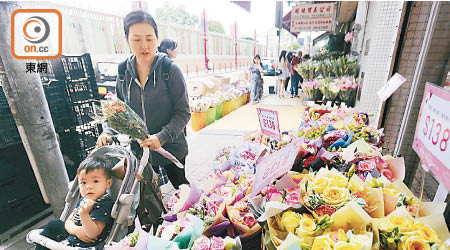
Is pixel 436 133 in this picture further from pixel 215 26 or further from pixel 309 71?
pixel 215 26

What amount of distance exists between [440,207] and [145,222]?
1.66m

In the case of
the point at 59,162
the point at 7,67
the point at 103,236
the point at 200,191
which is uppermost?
the point at 7,67

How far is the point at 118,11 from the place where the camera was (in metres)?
12.9

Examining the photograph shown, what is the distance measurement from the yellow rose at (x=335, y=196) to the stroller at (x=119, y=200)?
46.4 inches

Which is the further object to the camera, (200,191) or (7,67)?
(7,67)

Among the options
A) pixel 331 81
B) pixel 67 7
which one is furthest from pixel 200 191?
pixel 67 7

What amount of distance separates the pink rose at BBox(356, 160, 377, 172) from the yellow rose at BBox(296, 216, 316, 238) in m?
0.47

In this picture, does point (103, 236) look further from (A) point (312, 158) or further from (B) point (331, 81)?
(B) point (331, 81)

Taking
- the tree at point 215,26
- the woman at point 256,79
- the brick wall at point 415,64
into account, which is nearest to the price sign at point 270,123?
the brick wall at point 415,64

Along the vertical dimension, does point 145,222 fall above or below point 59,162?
below

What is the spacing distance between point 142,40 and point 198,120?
3313 mm

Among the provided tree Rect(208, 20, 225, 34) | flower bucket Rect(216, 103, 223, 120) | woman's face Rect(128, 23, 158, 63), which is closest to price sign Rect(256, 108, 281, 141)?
woman's face Rect(128, 23, 158, 63)

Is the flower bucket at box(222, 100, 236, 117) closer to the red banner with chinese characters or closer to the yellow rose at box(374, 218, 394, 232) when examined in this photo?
the red banner with chinese characters

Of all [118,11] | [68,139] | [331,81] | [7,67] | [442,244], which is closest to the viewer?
[442,244]
